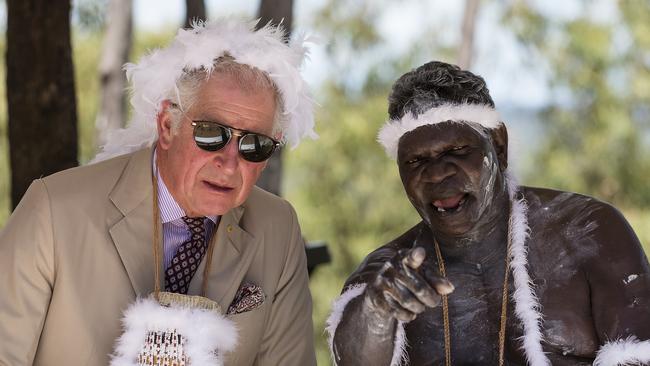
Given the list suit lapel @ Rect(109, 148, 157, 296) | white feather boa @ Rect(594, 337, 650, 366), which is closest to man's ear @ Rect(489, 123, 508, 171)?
white feather boa @ Rect(594, 337, 650, 366)

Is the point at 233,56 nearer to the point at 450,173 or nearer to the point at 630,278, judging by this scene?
the point at 450,173

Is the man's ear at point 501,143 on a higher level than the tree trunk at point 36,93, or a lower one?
higher

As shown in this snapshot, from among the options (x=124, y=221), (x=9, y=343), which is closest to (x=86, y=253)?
(x=124, y=221)

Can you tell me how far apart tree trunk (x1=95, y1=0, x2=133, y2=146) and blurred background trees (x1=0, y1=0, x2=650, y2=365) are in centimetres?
356

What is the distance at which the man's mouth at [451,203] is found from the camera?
257 cm

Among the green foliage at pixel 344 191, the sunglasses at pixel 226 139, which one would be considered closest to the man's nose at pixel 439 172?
the sunglasses at pixel 226 139

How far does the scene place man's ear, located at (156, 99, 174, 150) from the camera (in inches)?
104

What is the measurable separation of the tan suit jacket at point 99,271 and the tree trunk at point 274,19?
163 centimetres

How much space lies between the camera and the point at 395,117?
8.90 ft

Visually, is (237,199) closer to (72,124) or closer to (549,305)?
(549,305)

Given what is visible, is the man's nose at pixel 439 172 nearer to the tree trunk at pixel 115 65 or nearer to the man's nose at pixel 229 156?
the man's nose at pixel 229 156

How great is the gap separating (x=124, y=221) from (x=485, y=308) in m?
1.06

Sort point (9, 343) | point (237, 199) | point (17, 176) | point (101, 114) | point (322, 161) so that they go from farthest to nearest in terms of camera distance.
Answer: point (322, 161)
point (101, 114)
point (17, 176)
point (237, 199)
point (9, 343)

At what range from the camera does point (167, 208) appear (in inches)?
107
